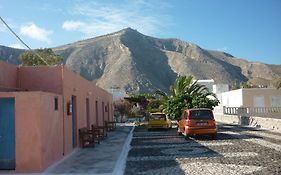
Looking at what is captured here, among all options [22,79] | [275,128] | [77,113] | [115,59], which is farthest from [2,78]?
[115,59]

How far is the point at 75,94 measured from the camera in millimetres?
18703

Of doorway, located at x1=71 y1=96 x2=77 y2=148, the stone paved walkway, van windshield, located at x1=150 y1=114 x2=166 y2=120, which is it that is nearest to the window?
the stone paved walkway

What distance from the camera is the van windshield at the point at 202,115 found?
22906mm

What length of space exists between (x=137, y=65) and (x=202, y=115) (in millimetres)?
91548

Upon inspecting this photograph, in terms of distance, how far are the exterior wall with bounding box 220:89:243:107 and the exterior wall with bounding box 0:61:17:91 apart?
121ft

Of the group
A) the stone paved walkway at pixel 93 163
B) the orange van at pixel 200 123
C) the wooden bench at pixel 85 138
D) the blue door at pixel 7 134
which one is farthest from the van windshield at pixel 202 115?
the blue door at pixel 7 134

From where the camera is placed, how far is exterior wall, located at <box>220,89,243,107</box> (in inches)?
1977

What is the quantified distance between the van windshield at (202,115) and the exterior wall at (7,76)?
1051cm

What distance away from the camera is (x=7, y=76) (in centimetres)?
1552

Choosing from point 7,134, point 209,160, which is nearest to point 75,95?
point 7,134

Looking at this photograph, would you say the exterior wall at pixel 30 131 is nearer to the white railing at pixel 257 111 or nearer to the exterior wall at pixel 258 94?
the white railing at pixel 257 111

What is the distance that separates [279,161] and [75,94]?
30.7 feet

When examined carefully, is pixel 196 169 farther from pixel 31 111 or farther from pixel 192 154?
pixel 31 111

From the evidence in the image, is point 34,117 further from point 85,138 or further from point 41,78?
point 85,138
